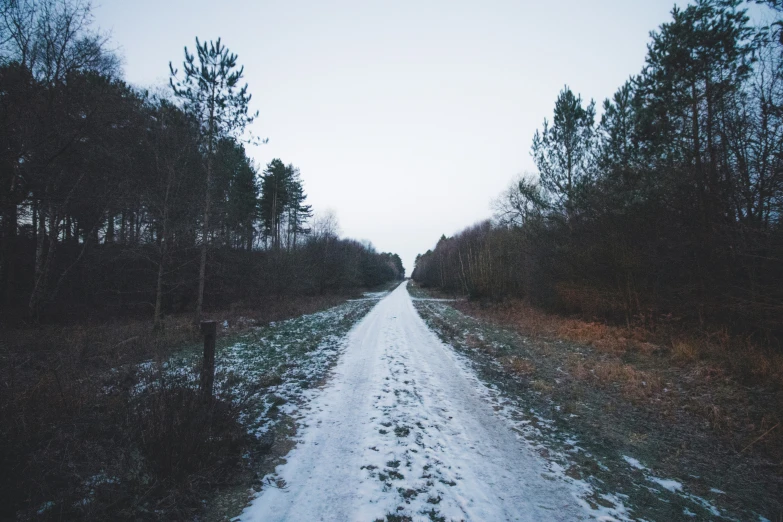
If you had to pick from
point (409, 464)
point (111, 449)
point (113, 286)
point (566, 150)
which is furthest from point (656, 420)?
point (113, 286)

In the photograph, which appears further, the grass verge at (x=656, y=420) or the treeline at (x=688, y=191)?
the treeline at (x=688, y=191)

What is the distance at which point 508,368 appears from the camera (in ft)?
27.6

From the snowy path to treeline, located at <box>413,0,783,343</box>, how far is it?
789 centimetres

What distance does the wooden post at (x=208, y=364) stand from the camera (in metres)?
4.34

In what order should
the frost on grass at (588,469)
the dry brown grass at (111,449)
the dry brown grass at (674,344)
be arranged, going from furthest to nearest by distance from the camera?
1. the dry brown grass at (674,344)
2. the frost on grass at (588,469)
3. the dry brown grass at (111,449)

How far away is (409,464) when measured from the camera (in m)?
3.89

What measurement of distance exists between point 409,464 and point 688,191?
37.2 feet

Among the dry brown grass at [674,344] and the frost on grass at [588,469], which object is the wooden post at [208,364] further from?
the dry brown grass at [674,344]

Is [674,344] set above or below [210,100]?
below

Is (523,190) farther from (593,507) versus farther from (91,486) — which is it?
(91,486)

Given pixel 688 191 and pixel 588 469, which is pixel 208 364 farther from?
pixel 688 191

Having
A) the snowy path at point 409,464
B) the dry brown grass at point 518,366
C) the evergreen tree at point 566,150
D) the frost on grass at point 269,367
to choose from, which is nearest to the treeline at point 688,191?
the evergreen tree at point 566,150

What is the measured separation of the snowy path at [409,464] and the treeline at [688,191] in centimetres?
789

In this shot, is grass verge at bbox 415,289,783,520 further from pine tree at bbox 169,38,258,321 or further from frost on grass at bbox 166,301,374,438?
pine tree at bbox 169,38,258,321
